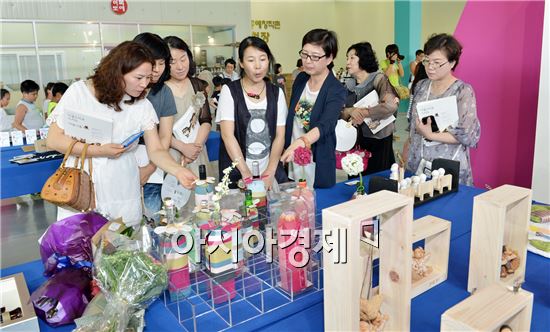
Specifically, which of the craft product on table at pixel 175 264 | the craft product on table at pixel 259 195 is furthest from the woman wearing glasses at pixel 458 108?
the craft product on table at pixel 175 264

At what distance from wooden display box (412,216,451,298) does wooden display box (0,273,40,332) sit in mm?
907

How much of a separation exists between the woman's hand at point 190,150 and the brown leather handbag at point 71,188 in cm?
66

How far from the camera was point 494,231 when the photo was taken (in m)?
1.03

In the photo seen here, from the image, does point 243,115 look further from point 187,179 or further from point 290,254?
point 290,254

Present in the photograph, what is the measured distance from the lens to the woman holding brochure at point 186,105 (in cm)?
227

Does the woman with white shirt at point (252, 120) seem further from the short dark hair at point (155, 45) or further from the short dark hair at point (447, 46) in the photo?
the short dark hair at point (447, 46)

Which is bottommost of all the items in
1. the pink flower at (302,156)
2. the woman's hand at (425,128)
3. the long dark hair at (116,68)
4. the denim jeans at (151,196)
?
the denim jeans at (151,196)

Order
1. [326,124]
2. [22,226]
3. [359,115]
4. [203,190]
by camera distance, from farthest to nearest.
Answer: [22,226]
[359,115]
[326,124]
[203,190]

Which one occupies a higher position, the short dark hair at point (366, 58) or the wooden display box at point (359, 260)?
the short dark hair at point (366, 58)

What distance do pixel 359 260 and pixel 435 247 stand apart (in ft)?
1.67

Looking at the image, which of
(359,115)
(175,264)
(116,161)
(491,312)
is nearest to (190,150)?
(116,161)

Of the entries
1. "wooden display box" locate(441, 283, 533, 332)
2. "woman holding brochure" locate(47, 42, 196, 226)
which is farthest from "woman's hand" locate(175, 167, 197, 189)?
"wooden display box" locate(441, 283, 533, 332)

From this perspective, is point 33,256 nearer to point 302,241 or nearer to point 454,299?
point 302,241

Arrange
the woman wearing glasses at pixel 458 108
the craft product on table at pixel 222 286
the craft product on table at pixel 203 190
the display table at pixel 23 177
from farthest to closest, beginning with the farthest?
1. the display table at pixel 23 177
2. the woman wearing glasses at pixel 458 108
3. the craft product on table at pixel 203 190
4. the craft product on table at pixel 222 286
